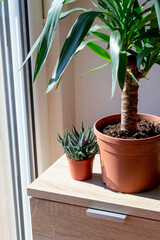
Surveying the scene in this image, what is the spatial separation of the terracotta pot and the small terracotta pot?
0.05 meters

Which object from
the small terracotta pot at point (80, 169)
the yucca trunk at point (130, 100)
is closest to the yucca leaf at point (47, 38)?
the yucca trunk at point (130, 100)

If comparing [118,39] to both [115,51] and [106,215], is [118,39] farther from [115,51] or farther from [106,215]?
[106,215]

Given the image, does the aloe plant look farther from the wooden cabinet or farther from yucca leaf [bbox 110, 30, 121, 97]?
the wooden cabinet

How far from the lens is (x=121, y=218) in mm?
745

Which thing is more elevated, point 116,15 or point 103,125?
point 116,15

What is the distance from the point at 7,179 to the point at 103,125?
38 centimetres

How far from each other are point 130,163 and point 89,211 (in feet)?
0.54

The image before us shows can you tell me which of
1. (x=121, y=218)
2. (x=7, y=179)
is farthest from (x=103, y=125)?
(x=7, y=179)

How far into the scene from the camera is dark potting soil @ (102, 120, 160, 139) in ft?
2.59

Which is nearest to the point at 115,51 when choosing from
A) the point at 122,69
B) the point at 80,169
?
the point at 122,69

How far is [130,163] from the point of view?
0.77 metres

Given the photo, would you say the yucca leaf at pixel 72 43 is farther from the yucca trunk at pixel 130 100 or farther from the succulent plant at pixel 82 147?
the succulent plant at pixel 82 147

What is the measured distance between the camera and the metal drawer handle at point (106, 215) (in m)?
0.75

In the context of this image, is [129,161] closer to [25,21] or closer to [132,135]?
[132,135]
